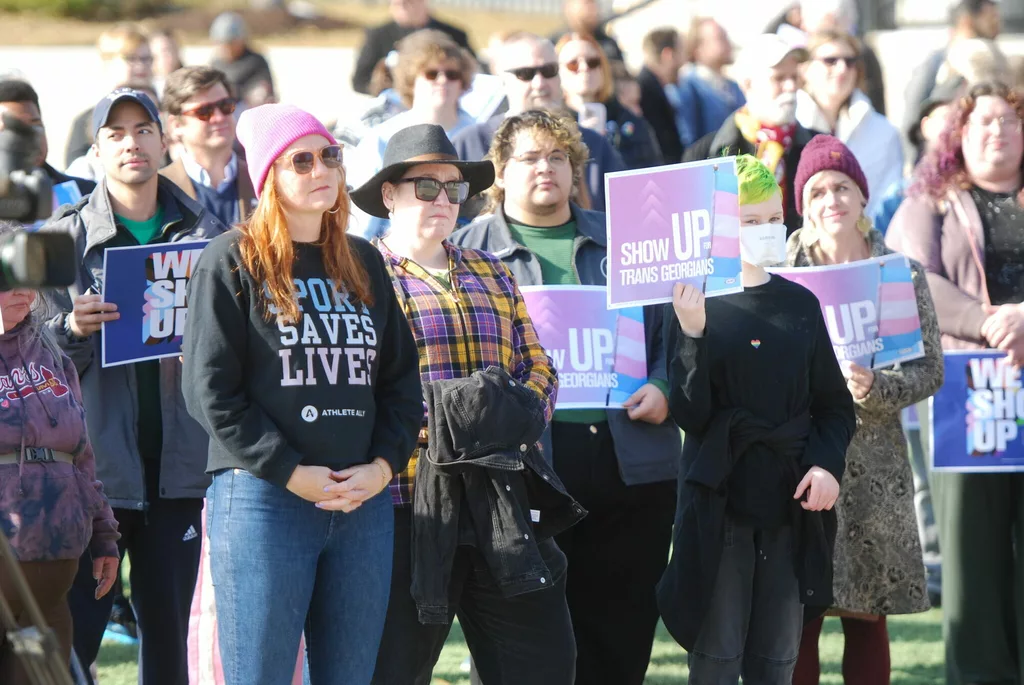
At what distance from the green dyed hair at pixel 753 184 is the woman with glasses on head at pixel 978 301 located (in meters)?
1.44

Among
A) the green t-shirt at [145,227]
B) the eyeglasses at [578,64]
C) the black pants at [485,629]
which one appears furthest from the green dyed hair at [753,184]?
the eyeglasses at [578,64]

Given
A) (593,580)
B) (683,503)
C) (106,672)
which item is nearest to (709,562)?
(683,503)

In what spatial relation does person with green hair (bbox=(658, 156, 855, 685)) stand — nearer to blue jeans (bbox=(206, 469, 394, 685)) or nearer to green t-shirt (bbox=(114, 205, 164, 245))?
blue jeans (bbox=(206, 469, 394, 685))

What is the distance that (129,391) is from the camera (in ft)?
18.9

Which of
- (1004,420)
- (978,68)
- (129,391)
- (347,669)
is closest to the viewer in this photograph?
(347,669)

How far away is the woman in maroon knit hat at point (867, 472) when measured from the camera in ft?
19.2

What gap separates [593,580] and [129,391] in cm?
186

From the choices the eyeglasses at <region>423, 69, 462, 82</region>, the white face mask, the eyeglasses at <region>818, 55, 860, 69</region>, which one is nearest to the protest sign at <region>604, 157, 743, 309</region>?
the white face mask

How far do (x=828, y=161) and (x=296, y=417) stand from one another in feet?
8.57

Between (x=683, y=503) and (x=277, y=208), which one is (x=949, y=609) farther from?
(x=277, y=208)

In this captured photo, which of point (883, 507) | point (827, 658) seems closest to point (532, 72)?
point (883, 507)

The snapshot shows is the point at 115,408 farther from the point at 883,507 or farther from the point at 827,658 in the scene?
the point at 827,658

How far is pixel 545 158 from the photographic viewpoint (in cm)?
578

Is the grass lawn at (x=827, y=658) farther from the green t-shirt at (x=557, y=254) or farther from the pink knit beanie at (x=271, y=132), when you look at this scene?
the pink knit beanie at (x=271, y=132)
